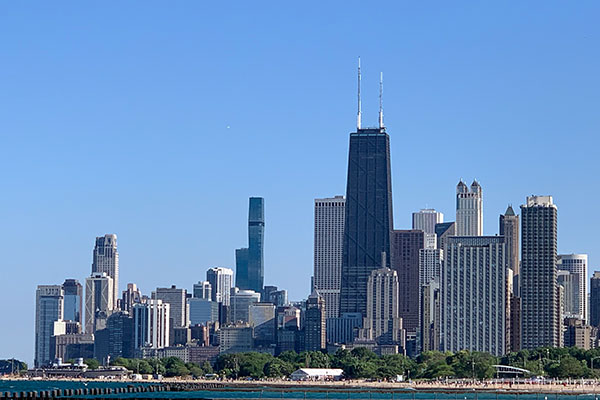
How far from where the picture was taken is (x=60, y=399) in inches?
6206

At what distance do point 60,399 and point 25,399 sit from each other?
3.74 meters

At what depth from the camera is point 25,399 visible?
516 feet
